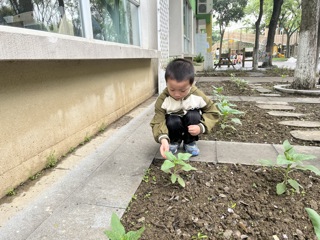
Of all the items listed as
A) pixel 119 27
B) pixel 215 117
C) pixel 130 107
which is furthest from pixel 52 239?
pixel 119 27

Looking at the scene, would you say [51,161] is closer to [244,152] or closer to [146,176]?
[146,176]

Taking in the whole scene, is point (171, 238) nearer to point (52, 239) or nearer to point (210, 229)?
point (210, 229)

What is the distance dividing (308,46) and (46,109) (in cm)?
503

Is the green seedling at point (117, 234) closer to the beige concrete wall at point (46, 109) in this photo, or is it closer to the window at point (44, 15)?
the beige concrete wall at point (46, 109)

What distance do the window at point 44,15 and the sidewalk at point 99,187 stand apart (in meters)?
1.21

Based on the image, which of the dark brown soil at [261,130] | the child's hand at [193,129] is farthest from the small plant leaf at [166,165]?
the dark brown soil at [261,130]

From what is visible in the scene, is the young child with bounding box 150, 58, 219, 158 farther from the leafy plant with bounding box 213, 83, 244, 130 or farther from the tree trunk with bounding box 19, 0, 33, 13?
the tree trunk with bounding box 19, 0, 33, 13

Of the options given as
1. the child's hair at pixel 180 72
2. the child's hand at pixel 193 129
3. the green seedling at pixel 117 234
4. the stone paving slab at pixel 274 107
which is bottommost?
the stone paving slab at pixel 274 107

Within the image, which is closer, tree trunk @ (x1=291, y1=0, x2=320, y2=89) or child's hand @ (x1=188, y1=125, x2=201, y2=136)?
child's hand @ (x1=188, y1=125, x2=201, y2=136)

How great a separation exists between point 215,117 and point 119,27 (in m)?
2.49

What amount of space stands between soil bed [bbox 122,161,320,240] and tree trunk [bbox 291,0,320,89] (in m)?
3.97

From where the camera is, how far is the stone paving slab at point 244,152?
2000 millimetres

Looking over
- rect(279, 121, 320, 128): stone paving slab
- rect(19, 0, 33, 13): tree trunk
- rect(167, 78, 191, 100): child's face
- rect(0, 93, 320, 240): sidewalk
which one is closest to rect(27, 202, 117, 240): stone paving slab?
rect(0, 93, 320, 240): sidewalk

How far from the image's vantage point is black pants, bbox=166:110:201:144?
199cm
